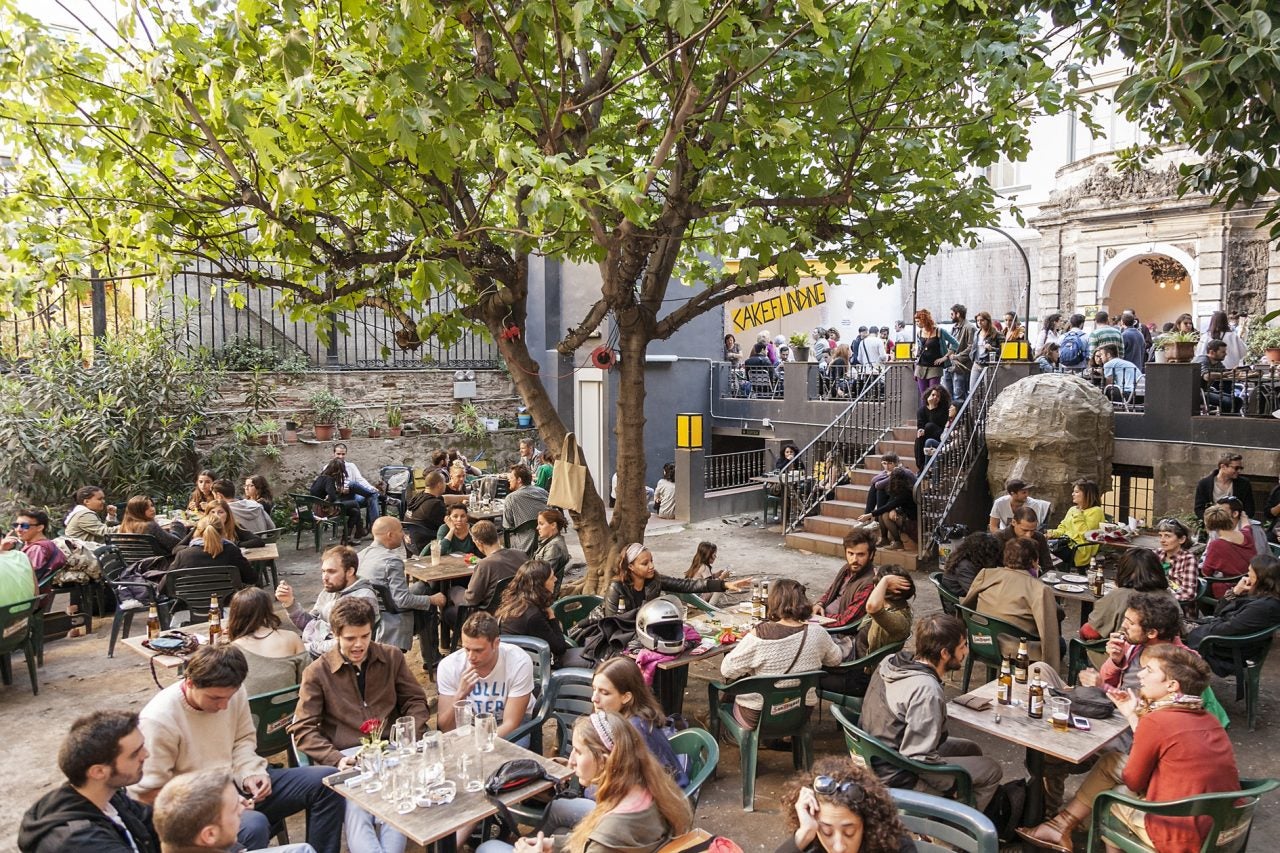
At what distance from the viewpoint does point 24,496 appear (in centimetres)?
1190

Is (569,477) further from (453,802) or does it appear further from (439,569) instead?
(453,802)

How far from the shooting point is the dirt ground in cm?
528

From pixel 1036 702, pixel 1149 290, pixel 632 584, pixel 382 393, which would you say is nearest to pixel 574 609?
pixel 632 584

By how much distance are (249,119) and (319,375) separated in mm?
10085

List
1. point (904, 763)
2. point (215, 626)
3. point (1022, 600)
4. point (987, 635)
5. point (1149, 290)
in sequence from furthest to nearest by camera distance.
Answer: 1. point (1149, 290)
2. point (987, 635)
3. point (1022, 600)
4. point (215, 626)
5. point (904, 763)

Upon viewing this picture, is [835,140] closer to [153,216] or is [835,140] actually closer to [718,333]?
[153,216]

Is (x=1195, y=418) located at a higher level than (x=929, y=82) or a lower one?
lower

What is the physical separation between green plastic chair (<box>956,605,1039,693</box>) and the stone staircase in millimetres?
4861

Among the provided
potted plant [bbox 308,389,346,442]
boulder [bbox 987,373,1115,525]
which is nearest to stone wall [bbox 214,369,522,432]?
potted plant [bbox 308,389,346,442]

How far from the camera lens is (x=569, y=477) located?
891 centimetres

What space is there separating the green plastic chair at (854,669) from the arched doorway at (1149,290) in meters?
21.2

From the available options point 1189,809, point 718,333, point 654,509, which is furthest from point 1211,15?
point 718,333

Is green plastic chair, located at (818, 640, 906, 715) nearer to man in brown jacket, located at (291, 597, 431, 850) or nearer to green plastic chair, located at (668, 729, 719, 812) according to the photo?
green plastic chair, located at (668, 729, 719, 812)

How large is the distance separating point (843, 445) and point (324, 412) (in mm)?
8599
